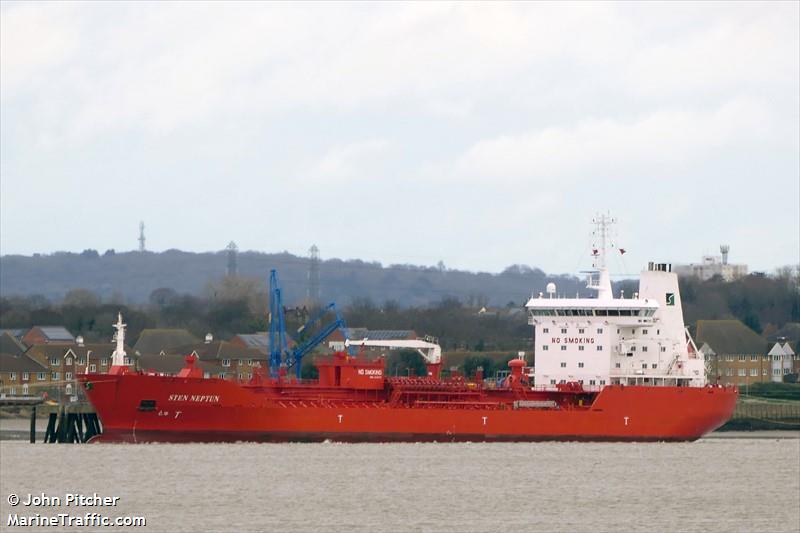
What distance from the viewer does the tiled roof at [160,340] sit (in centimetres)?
8394

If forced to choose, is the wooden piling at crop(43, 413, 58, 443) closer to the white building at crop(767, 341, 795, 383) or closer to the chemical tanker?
the chemical tanker

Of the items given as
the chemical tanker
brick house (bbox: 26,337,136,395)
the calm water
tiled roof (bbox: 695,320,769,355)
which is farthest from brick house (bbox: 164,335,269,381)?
the calm water

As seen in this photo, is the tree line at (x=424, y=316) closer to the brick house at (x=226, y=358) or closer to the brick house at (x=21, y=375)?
the brick house at (x=226, y=358)

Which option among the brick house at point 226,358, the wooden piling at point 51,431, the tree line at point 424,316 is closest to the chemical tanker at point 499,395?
the wooden piling at point 51,431

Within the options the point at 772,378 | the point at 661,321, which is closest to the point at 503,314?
the point at 772,378

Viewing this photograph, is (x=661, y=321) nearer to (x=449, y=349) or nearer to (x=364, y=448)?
(x=364, y=448)

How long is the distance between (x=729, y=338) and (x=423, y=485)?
48.1m

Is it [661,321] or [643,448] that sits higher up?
[661,321]

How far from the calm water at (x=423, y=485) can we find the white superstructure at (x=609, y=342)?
2.72m

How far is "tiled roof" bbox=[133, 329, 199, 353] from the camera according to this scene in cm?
8394

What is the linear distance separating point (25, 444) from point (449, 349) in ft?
139

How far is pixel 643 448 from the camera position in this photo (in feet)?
167

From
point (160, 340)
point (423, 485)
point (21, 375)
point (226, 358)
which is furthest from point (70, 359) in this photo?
point (423, 485)

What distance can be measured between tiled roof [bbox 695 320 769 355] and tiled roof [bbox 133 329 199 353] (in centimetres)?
2426
